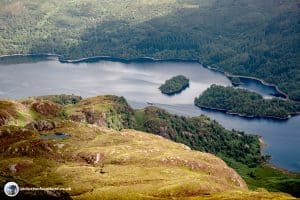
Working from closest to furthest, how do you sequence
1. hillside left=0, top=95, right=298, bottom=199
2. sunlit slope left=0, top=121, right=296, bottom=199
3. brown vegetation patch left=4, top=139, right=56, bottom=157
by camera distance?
1. hillside left=0, top=95, right=298, bottom=199
2. sunlit slope left=0, top=121, right=296, bottom=199
3. brown vegetation patch left=4, top=139, right=56, bottom=157

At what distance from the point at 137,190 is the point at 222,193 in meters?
22.1

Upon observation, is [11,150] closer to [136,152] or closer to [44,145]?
[44,145]

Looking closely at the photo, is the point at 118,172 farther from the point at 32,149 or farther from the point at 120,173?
the point at 32,149

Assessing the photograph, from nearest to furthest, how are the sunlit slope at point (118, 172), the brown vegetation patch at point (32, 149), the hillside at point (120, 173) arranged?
1. the hillside at point (120, 173)
2. the sunlit slope at point (118, 172)
3. the brown vegetation patch at point (32, 149)

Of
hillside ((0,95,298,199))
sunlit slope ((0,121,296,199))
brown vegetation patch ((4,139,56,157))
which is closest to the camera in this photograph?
hillside ((0,95,298,199))

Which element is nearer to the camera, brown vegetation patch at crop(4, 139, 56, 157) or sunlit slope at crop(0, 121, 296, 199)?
sunlit slope at crop(0, 121, 296, 199)

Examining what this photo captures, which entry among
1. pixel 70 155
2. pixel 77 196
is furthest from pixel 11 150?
pixel 77 196

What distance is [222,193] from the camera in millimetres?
151000

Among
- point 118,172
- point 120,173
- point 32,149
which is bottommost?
point 32,149

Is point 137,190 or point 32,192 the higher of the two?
point 32,192

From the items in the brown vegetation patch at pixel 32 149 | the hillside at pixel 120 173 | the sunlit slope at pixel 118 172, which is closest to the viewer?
the hillside at pixel 120 173

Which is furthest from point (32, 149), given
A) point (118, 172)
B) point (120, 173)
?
point (120, 173)

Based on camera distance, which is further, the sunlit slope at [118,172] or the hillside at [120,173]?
the sunlit slope at [118,172]

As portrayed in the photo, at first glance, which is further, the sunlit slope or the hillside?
the sunlit slope
